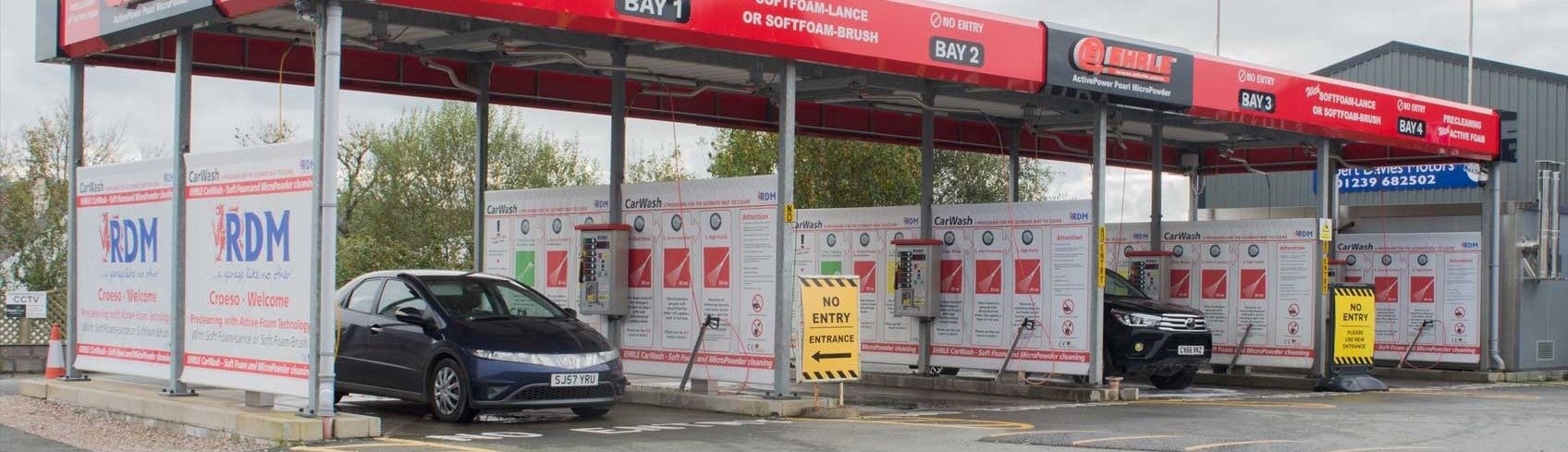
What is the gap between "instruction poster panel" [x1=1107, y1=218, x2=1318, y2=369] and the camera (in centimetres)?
2019

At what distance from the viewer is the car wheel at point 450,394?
41.2ft

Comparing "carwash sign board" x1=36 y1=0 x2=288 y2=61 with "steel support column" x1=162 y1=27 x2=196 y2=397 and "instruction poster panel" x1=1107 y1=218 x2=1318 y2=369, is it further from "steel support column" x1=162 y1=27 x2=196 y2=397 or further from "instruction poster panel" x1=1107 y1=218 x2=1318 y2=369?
"instruction poster panel" x1=1107 y1=218 x2=1318 y2=369

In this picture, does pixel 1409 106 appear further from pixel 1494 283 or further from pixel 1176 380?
pixel 1176 380

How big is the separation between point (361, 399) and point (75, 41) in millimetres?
4356

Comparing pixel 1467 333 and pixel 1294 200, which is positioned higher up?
pixel 1294 200

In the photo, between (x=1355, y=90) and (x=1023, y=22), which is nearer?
(x=1023, y=22)

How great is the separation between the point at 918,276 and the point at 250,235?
8759 mm

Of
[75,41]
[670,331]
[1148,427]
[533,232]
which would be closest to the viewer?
[1148,427]

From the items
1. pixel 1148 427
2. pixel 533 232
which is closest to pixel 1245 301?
pixel 1148 427

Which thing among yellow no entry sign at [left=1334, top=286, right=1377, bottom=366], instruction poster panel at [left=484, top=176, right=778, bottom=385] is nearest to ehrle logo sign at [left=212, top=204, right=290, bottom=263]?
instruction poster panel at [left=484, top=176, right=778, bottom=385]

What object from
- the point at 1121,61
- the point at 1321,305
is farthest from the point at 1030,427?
the point at 1321,305

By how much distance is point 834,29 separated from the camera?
46.9 ft

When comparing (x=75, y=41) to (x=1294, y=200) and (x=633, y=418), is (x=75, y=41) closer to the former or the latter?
(x=633, y=418)

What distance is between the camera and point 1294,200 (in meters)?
33.2
